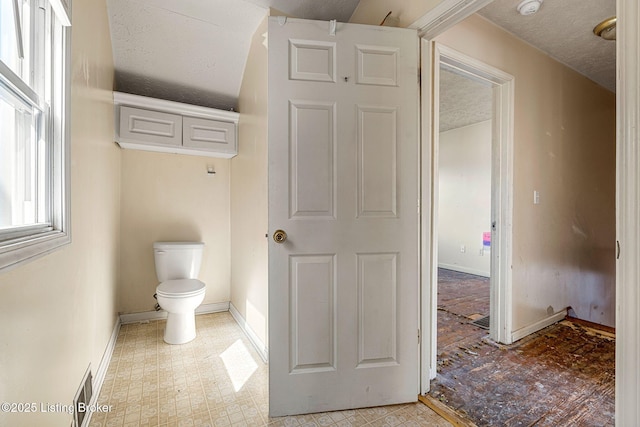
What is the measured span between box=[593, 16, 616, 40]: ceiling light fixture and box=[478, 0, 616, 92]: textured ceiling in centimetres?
3

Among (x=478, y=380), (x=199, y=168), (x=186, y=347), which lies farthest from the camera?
(x=199, y=168)

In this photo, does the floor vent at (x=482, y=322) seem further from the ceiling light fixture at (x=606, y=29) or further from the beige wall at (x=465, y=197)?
the ceiling light fixture at (x=606, y=29)

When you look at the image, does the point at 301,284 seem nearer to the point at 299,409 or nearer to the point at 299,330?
the point at 299,330

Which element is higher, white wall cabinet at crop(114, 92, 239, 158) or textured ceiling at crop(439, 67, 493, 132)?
textured ceiling at crop(439, 67, 493, 132)

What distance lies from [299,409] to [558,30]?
3.10 meters

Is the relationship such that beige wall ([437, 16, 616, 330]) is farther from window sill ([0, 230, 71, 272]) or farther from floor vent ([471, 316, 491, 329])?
window sill ([0, 230, 71, 272])

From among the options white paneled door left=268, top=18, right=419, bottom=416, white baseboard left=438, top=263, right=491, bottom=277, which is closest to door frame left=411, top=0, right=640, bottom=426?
white paneled door left=268, top=18, right=419, bottom=416

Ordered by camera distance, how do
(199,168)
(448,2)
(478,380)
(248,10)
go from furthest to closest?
(199,168) → (248,10) → (478,380) → (448,2)

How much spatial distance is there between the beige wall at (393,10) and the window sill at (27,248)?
182 centimetres

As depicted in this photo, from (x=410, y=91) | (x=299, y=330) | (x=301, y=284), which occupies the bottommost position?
(x=299, y=330)

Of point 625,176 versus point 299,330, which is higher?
point 625,176

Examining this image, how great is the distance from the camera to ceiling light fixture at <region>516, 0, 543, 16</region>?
5.94 feet

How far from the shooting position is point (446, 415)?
1.40 metres

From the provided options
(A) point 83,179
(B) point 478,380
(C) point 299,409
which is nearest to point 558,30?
(B) point 478,380
